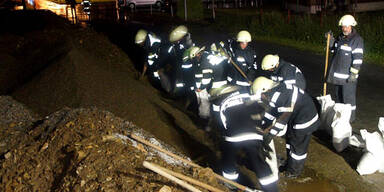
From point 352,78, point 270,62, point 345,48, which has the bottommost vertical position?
point 352,78

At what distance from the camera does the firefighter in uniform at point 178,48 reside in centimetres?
788

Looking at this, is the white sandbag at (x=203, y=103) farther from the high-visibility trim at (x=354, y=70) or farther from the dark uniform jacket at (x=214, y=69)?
the high-visibility trim at (x=354, y=70)

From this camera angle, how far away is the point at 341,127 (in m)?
5.57

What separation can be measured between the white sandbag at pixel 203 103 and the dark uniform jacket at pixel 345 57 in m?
2.28

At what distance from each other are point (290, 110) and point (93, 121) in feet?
8.34

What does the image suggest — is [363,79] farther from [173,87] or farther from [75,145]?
[75,145]

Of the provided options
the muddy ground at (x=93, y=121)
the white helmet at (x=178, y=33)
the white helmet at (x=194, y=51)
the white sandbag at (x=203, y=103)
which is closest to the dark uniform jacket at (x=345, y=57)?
the muddy ground at (x=93, y=121)

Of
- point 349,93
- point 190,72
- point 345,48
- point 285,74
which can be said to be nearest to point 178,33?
point 190,72

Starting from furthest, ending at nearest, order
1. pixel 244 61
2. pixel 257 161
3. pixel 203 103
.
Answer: pixel 203 103 → pixel 244 61 → pixel 257 161

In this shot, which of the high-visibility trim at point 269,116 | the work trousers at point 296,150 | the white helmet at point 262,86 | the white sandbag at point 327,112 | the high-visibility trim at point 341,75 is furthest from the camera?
the high-visibility trim at point 341,75

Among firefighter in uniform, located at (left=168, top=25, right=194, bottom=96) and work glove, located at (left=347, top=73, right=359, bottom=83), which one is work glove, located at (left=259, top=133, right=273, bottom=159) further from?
firefighter in uniform, located at (left=168, top=25, right=194, bottom=96)

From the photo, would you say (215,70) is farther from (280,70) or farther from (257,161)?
(257,161)

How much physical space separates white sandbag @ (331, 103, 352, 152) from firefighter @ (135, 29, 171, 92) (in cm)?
417

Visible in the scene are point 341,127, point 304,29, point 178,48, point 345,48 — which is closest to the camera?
point 341,127
